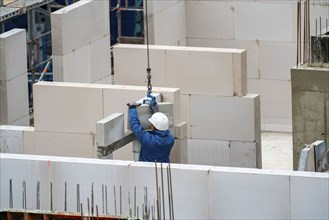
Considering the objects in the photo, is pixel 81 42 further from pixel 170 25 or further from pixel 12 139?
pixel 170 25

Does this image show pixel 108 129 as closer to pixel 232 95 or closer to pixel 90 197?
pixel 90 197

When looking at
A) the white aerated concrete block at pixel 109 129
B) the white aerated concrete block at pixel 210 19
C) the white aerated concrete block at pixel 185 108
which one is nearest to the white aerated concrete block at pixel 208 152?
the white aerated concrete block at pixel 185 108

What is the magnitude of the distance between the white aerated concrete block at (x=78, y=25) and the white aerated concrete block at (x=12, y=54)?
21.5 inches

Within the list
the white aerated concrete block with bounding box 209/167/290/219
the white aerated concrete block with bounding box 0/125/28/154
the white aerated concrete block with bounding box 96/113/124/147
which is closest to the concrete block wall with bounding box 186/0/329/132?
the white aerated concrete block with bounding box 0/125/28/154

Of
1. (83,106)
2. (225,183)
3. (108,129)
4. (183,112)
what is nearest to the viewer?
(225,183)

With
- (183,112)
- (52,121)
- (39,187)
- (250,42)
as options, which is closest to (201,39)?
(250,42)

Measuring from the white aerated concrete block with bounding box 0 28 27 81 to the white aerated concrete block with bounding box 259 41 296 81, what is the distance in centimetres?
554

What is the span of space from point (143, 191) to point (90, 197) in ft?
2.15

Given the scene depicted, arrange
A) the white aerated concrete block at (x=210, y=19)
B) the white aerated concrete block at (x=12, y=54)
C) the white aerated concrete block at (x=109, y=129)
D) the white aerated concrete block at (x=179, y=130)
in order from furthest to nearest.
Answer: the white aerated concrete block at (x=210, y=19) → the white aerated concrete block at (x=12, y=54) → the white aerated concrete block at (x=179, y=130) → the white aerated concrete block at (x=109, y=129)

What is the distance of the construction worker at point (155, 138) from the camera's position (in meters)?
16.4

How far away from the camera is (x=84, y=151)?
18016 mm

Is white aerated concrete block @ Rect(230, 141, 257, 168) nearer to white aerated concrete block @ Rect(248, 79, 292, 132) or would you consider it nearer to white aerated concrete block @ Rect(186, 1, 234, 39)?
white aerated concrete block @ Rect(248, 79, 292, 132)

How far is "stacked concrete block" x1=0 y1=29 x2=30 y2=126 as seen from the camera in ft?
60.9

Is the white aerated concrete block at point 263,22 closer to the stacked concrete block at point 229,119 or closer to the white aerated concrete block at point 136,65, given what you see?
the white aerated concrete block at point 136,65
